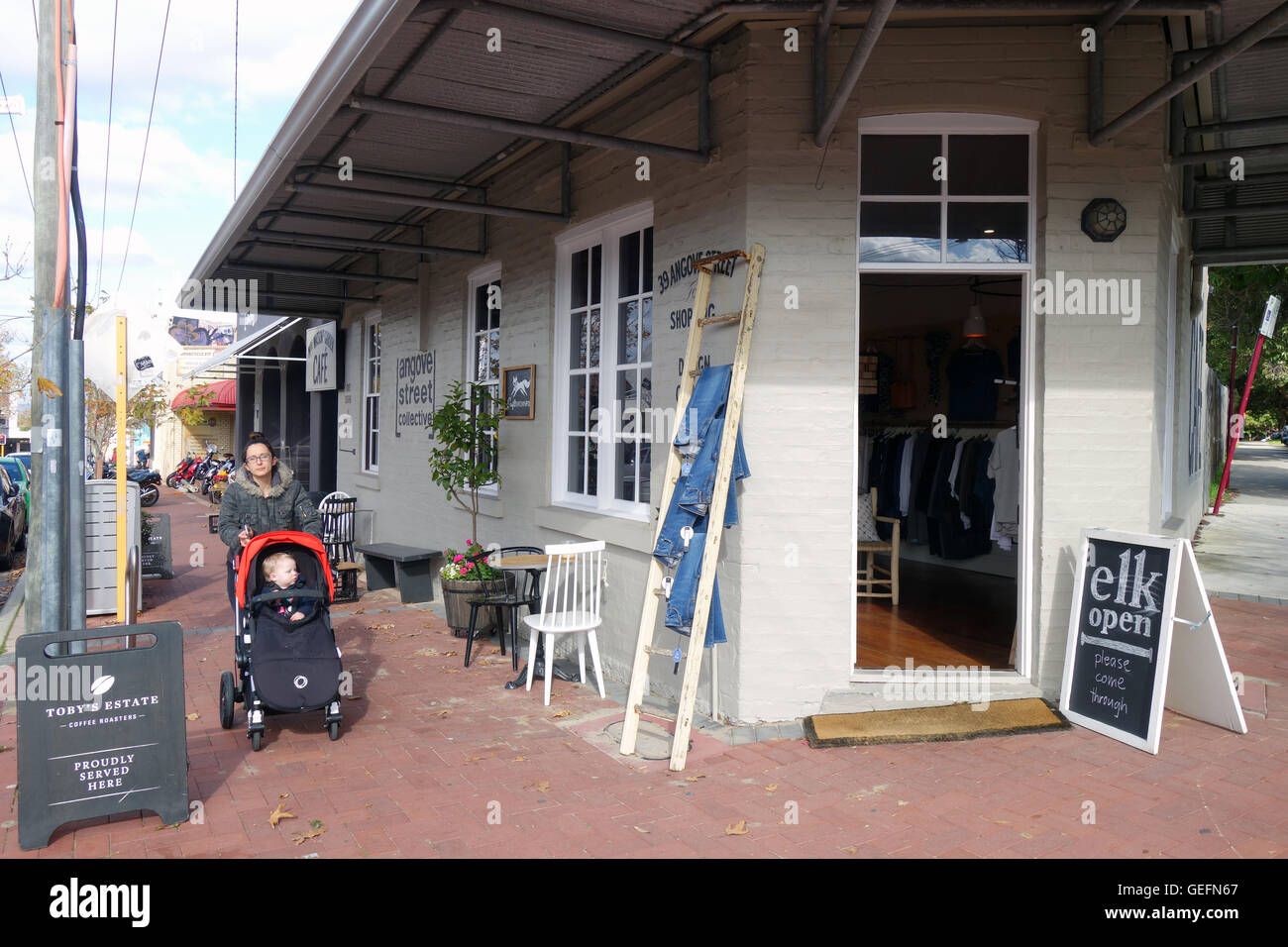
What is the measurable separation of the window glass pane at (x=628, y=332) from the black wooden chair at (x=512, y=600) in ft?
5.36

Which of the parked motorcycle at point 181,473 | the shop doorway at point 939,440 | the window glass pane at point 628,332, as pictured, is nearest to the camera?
the window glass pane at point 628,332

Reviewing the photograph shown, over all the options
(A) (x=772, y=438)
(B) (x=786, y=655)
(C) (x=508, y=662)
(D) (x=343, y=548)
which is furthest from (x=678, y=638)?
(D) (x=343, y=548)

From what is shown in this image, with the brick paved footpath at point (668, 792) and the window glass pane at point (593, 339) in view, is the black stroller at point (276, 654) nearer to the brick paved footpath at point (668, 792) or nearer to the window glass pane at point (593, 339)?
the brick paved footpath at point (668, 792)

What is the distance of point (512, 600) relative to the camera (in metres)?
7.30

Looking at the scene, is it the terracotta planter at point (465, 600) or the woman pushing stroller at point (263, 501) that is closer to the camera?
the woman pushing stroller at point (263, 501)

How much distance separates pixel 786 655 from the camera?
5.82m

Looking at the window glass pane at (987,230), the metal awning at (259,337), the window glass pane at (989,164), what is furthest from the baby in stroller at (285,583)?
the metal awning at (259,337)

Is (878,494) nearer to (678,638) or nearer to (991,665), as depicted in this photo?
(991,665)

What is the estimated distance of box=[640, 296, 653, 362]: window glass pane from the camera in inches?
274

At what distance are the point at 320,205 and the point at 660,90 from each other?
12.3 feet

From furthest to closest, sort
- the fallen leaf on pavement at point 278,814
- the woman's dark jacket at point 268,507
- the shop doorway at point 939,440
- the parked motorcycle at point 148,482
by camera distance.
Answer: the parked motorcycle at point 148,482
the shop doorway at point 939,440
the woman's dark jacket at point 268,507
the fallen leaf on pavement at point 278,814

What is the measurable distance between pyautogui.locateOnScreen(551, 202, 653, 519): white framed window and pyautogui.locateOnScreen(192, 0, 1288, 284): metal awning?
515 millimetres

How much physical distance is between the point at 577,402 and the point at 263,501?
2.58 meters

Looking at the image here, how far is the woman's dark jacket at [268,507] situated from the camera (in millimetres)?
6316
